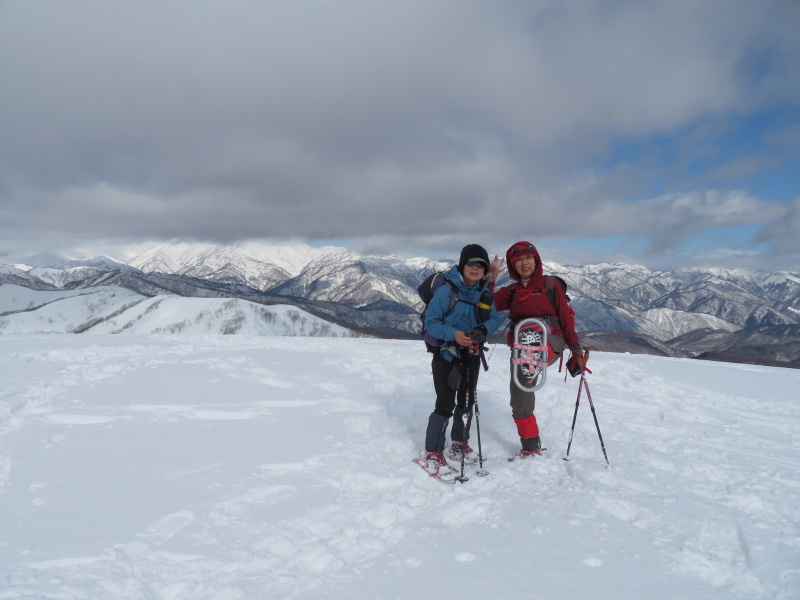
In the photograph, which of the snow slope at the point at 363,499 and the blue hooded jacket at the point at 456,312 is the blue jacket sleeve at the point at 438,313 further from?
the snow slope at the point at 363,499

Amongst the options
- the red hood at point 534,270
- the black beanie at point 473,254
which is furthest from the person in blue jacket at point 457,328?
the red hood at point 534,270

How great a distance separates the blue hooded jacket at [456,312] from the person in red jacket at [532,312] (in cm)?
57

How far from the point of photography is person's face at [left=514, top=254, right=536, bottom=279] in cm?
626

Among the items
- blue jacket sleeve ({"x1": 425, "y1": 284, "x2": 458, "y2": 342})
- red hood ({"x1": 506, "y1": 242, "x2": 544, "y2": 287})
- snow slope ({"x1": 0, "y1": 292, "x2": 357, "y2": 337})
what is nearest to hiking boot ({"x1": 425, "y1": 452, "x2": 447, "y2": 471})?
blue jacket sleeve ({"x1": 425, "y1": 284, "x2": 458, "y2": 342})

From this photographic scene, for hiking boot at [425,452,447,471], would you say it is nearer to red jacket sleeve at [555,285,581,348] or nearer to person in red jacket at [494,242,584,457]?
person in red jacket at [494,242,584,457]

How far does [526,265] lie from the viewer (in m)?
6.29

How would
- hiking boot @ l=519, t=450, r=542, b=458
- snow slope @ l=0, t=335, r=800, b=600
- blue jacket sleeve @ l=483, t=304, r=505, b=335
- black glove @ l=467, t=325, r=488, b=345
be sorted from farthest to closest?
1. hiking boot @ l=519, t=450, r=542, b=458
2. blue jacket sleeve @ l=483, t=304, r=505, b=335
3. black glove @ l=467, t=325, r=488, b=345
4. snow slope @ l=0, t=335, r=800, b=600

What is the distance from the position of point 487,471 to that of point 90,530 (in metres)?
4.88

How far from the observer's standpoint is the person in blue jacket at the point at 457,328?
591 cm

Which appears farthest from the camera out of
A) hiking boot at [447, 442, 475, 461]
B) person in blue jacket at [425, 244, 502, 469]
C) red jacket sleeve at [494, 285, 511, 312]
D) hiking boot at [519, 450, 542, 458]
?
red jacket sleeve at [494, 285, 511, 312]

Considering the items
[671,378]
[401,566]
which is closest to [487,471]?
[401,566]

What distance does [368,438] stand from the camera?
7.12 m

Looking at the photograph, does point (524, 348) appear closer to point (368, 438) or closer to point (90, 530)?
point (368, 438)

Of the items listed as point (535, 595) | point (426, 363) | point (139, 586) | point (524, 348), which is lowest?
point (139, 586)
